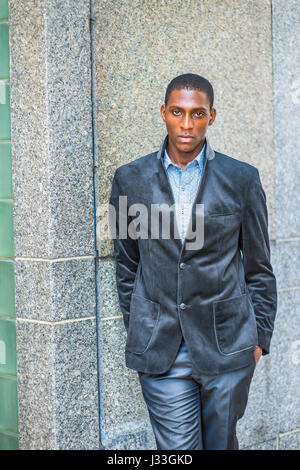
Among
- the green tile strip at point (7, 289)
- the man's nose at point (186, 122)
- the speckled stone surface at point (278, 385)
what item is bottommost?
the speckled stone surface at point (278, 385)

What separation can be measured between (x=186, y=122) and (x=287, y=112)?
2008mm

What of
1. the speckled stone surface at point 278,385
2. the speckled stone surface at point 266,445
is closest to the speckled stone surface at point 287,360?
the speckled stone surface at point 278,385

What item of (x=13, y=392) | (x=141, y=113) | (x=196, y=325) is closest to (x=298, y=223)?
(x=141, y=113)

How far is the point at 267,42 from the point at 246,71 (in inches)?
13.8

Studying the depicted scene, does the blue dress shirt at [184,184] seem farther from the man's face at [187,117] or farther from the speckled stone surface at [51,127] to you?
the speckled stone surface at [51,127]

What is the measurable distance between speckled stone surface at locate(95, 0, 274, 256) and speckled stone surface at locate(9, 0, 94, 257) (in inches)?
6.0

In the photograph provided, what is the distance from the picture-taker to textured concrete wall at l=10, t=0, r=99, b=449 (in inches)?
159

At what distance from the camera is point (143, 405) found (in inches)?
180

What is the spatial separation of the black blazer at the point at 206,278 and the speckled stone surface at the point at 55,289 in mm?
374

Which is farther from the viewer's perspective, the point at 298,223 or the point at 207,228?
the point at 298,223

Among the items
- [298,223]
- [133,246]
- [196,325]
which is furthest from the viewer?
[298,223]

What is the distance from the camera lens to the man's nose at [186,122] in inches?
145

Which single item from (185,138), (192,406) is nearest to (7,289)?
(192,406)
